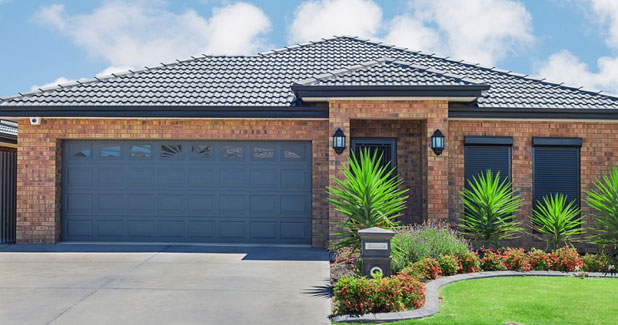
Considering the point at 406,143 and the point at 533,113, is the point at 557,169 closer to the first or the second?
the point at 533,113

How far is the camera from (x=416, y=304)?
20.6ft

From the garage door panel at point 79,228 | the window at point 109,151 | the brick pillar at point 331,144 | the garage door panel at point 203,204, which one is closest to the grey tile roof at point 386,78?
the brick pillar at point 331,144

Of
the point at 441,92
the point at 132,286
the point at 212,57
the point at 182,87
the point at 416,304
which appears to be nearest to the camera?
the point at 416,304

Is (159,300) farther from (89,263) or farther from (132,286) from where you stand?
(89,263)

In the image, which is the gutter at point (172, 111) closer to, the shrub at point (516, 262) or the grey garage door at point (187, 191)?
the grey garage door at point (187, 191)

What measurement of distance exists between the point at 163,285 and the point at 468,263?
16.6 ft

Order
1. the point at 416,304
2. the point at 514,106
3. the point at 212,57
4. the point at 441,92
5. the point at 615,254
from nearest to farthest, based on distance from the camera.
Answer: the point at 416,304
the point at 615,254
the point at 441,92
the point at 514,106
the point at 212,57

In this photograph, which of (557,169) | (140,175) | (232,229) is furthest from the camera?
(140,175)

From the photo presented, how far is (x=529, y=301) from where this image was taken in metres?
6.68

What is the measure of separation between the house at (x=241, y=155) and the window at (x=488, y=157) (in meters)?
0.03

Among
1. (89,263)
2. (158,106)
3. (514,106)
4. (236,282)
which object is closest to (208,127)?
(158,106)

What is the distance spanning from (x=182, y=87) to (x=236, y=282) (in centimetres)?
652

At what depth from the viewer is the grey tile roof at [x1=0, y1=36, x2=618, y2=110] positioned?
11.7 m

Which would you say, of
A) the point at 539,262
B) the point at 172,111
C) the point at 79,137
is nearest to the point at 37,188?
the point at 79,137
